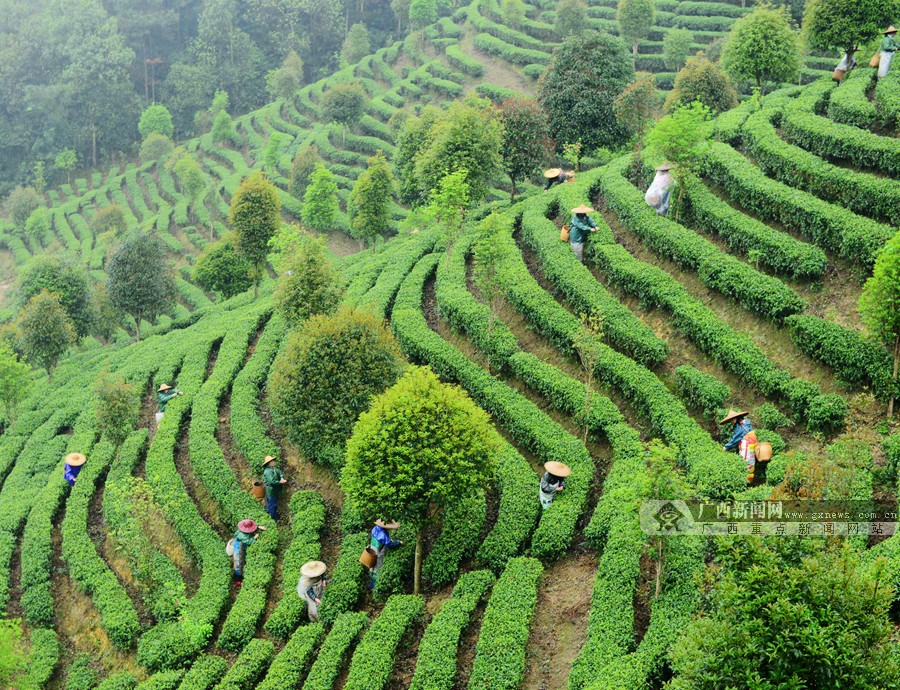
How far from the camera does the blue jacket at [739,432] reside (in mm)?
18281

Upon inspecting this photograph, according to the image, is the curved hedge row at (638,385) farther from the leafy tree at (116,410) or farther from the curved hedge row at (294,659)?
the leafy tree at (116,410)

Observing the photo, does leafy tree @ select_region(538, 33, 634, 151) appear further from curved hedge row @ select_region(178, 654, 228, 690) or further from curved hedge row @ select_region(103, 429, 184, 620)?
curved hedge row @ select_region(178, 654, 228, 690)

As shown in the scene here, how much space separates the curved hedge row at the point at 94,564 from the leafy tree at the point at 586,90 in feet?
82.8

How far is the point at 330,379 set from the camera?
21.4 meters

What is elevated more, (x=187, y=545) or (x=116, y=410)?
(x=116, y=410)

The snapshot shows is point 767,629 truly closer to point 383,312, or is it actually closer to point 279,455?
point 279,455

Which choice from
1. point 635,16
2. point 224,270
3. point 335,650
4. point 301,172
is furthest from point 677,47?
point 335,650

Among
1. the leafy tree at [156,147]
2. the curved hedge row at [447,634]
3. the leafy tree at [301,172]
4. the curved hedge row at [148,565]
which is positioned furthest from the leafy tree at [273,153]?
the curved hedge row at [447,634]

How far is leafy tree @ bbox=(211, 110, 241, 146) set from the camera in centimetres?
7144

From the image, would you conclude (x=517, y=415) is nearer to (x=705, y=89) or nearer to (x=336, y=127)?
(x=705, y=89)

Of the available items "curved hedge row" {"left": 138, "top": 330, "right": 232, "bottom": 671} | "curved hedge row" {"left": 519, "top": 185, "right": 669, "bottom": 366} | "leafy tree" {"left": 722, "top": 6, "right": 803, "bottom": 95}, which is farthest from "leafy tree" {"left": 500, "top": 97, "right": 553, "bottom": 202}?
"curved hedge row" {"left": 138, "top": 330, "right": 232, "bottom": 671}

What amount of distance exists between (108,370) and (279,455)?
624 inches

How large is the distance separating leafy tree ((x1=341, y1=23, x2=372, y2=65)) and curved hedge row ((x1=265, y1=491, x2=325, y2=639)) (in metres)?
62.8

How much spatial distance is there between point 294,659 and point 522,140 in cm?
2597
